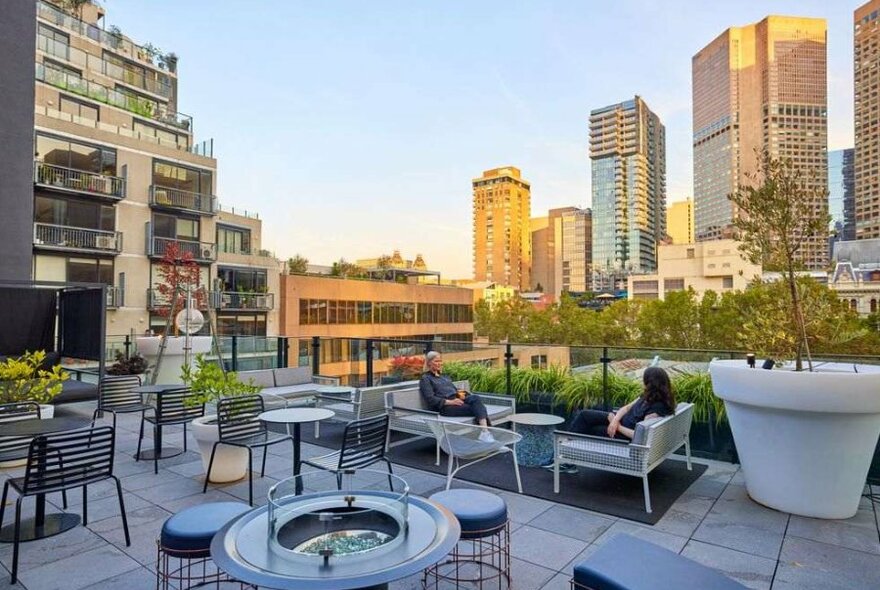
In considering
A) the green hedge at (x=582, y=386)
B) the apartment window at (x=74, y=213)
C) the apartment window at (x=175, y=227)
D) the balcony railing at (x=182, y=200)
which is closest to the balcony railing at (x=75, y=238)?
the apartment window at (x=74, y=213)

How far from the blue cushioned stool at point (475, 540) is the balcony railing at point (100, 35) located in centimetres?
3676

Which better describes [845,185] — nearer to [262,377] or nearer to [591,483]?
[591,483]

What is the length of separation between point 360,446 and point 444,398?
85.4 inches

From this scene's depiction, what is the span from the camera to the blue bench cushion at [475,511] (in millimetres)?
2582

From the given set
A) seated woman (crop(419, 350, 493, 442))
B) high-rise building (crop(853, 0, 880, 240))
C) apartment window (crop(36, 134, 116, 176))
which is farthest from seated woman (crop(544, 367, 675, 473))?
high-rise building (crop(853, 0, 880, 240))

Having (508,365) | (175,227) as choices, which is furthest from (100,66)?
(508,365)

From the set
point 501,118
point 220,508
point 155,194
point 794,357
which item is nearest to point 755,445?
point 794,357

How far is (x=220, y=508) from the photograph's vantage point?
2730 mm

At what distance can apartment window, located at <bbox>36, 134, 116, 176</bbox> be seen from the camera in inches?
859

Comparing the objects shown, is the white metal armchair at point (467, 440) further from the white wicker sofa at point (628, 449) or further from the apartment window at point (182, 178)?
the apartment window at point (182, 178)

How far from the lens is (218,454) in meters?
4.63

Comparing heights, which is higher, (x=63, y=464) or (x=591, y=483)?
(x=63, y=464)

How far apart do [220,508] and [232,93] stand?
66.2 ft

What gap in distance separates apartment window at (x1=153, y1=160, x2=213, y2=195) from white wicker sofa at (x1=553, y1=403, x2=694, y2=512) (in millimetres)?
27552
